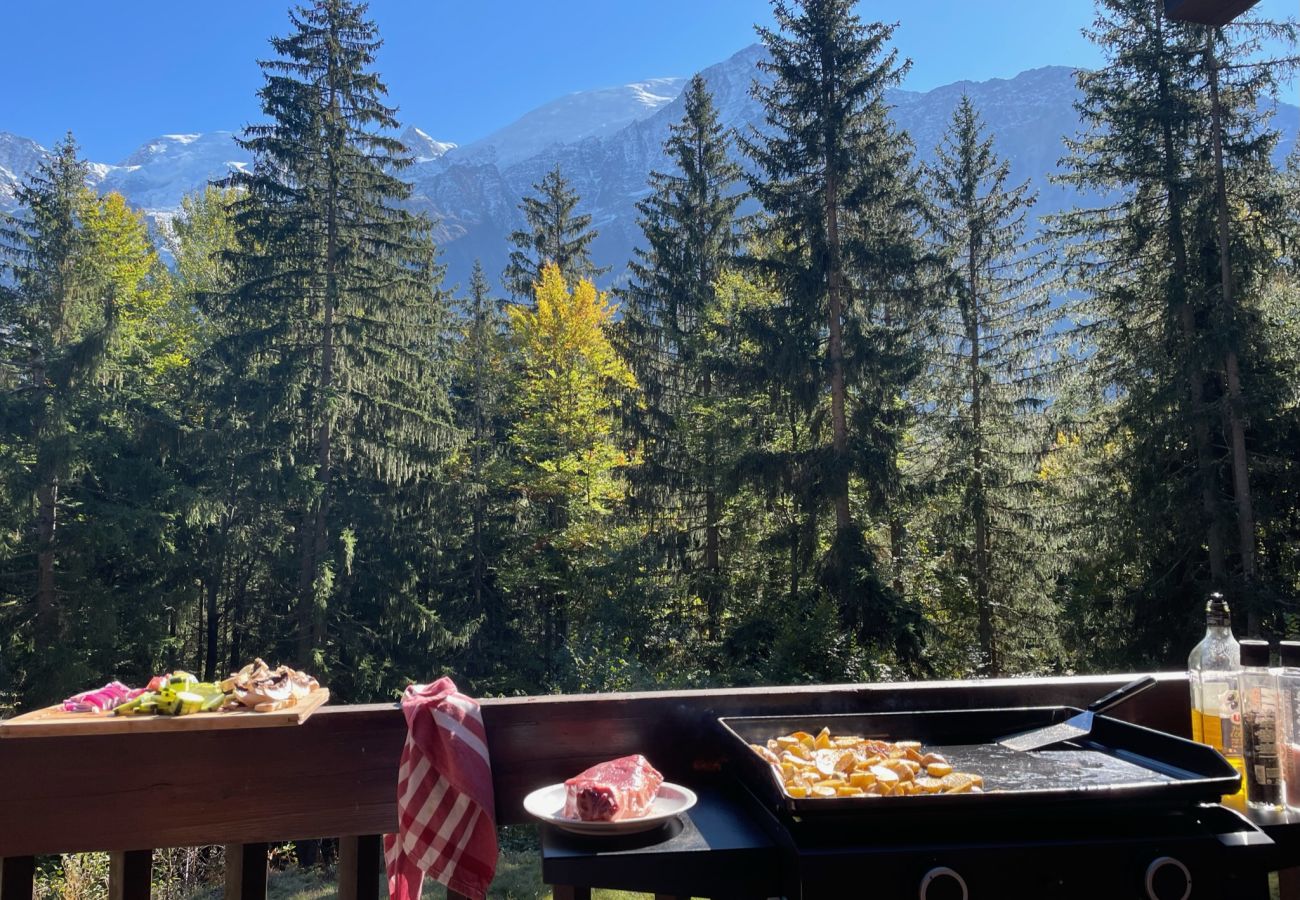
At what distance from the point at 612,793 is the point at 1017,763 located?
0.79 m

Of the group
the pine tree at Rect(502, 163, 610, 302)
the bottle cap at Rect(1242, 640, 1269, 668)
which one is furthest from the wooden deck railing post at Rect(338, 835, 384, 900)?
the pine tree at Rect(502, 163, 610, 302)

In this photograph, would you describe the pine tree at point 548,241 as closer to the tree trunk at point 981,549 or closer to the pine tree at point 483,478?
the pine tree at point 483,478

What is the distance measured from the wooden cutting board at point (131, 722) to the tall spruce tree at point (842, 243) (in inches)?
466

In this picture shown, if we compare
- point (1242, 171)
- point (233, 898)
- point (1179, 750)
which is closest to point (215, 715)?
point (233, 898)

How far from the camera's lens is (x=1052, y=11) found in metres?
8.20

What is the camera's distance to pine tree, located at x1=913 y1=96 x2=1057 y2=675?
49.3 ft

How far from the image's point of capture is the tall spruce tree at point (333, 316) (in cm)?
1499

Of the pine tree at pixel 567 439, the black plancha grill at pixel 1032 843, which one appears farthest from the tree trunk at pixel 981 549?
the black plancha grill at pixel 1032 843

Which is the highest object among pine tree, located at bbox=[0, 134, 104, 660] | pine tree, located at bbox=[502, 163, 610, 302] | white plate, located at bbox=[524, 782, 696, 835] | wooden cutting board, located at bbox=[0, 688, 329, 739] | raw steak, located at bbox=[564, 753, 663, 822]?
pine tree, located at bbox=[502, 163, 610, 302]

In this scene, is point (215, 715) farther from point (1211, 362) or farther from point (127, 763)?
point (1211, 362)

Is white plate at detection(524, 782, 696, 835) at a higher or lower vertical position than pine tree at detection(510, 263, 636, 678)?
lower

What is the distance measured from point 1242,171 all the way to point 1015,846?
14.3 metres

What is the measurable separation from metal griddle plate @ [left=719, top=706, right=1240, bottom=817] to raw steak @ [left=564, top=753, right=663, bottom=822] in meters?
0.19

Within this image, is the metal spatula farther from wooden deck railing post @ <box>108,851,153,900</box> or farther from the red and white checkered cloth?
wooden deck railing post @ <box>108,851,153,900</box>
